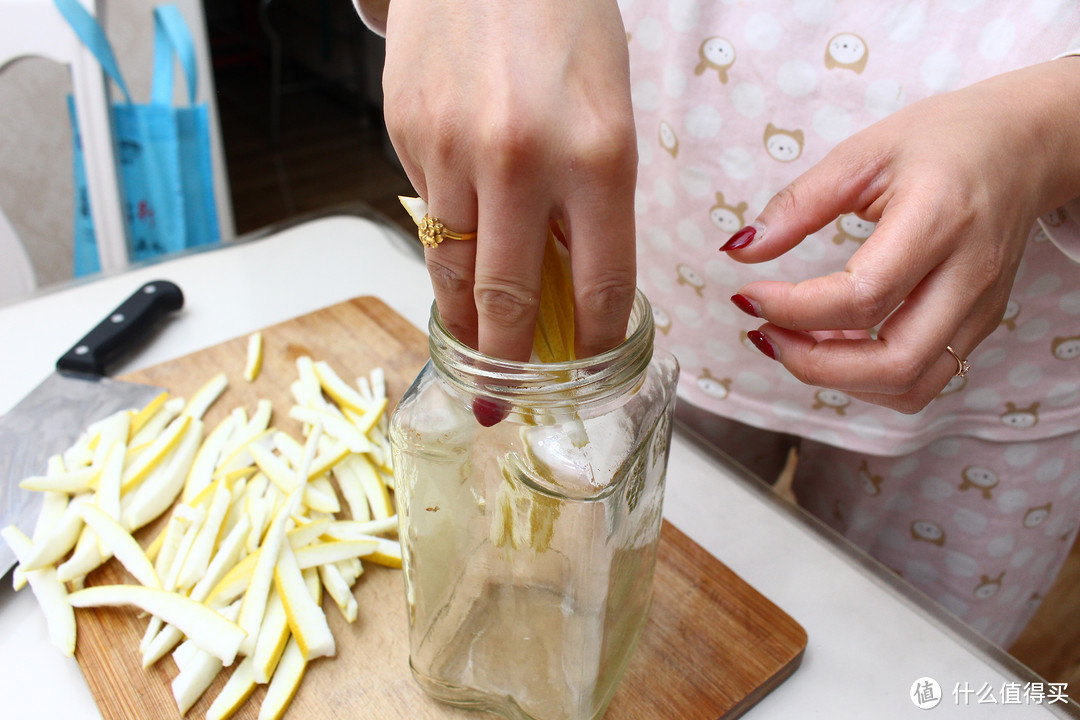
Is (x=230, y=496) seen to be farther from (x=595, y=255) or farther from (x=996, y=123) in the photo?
(x=996, y=123)

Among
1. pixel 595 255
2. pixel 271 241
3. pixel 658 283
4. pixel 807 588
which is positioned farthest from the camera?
pixel 271 241

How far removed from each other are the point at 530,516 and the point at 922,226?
30 centimetres

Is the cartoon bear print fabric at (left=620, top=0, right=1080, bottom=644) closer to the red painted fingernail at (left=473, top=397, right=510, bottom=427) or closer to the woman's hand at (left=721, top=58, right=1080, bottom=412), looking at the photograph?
the woman's hand at (left=721, top=58, right=1080, bottom=412)

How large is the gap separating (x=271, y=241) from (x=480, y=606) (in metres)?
0.88

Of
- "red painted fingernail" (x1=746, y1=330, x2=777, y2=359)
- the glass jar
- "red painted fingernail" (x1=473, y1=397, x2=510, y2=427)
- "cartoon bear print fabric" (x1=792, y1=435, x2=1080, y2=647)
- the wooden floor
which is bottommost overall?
the wooden floor

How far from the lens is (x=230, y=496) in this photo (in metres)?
0.73

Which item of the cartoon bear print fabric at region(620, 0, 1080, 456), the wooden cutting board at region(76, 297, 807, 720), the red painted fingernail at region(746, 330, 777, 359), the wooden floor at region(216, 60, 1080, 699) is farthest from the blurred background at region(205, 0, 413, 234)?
the red painted fingernail at region(746, 330, 777, 359)

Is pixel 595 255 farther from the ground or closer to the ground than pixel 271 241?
farther from the ground

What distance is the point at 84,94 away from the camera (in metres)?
1.26

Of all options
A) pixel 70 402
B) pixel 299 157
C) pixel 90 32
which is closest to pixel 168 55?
pixel 90 32

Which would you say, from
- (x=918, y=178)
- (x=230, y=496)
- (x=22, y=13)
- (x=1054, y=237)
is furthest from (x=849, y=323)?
(x=22, y=13)

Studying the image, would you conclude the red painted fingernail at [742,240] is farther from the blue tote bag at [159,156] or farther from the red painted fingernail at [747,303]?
the blue tote bag at [159,156]

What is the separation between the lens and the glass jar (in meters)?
0.47

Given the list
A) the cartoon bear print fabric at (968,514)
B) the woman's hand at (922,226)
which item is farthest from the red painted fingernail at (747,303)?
the cartoon bear print fabric at (968,514)
